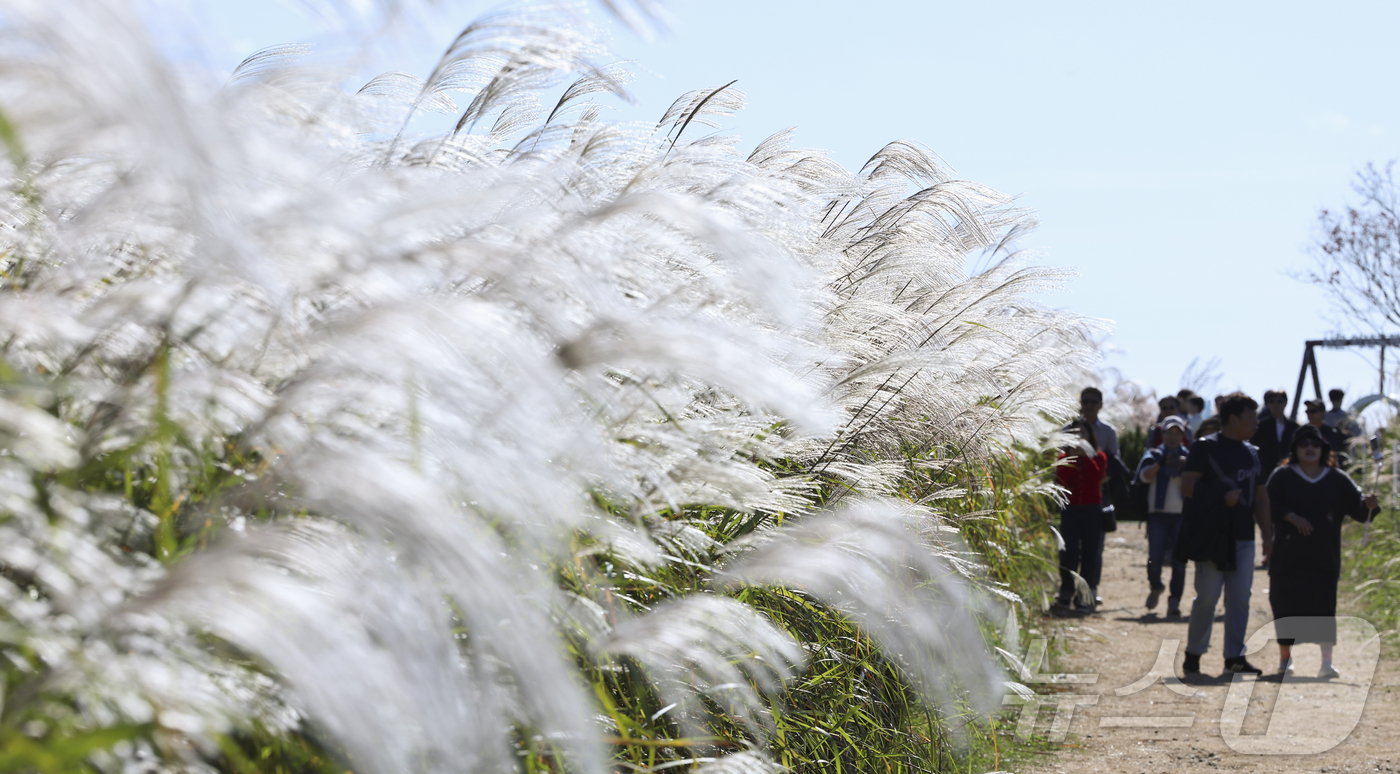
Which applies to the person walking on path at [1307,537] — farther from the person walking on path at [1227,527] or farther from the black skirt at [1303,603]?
the person walking on path at [1227,527]

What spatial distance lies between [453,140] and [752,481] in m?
1.02

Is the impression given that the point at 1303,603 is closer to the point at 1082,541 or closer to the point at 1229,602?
the point at 1229,602

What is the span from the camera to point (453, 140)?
7.73 feet

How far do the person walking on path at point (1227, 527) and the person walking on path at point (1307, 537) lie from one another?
5.4 inches

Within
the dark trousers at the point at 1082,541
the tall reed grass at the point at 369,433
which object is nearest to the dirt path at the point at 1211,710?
the dark trousers at the point at 1082,541

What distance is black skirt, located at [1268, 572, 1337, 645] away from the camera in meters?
5.97

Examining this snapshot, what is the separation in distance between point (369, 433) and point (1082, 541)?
7271 mm

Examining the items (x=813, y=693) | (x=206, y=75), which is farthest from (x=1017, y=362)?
(x=206, y=75)

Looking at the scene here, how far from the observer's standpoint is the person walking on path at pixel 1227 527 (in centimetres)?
592

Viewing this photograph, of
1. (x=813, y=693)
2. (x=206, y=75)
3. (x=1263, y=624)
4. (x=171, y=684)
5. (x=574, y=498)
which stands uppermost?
(x=206, y=75)

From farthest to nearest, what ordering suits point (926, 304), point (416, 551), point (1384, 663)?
point (1384, 663) < point (926, 304) < point (416, 551)

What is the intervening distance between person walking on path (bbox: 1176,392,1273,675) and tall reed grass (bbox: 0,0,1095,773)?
12.8ft

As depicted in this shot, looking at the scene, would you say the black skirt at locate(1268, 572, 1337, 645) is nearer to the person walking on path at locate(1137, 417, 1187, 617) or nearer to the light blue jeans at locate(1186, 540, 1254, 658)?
the light blue jeans at locate(1186, 540, 1254, 658)

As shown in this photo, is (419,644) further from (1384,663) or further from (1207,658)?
(1384,663)
